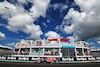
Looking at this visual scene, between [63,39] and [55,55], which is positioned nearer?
[55,55]

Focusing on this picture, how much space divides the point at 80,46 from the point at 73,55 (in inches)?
184

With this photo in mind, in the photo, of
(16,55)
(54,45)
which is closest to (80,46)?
(54,45)

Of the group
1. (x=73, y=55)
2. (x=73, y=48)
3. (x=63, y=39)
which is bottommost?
(x=73, y=55)

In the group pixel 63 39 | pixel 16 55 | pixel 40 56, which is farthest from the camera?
pixel 63 39

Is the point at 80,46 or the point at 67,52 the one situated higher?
the point at 80,46

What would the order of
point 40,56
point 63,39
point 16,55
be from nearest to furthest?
point 40,56 < point 16,55 < point 63,39

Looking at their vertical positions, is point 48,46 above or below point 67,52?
above

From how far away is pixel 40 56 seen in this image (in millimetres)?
24328

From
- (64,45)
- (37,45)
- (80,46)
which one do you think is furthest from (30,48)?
(80,46)

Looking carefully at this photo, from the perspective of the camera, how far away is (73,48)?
1049 inches

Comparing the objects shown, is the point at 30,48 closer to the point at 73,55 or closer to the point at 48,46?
the point at 48,46

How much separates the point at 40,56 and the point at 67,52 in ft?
36.7

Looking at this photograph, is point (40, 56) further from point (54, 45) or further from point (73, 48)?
point (73, 48)

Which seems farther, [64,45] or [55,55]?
[64,45]
